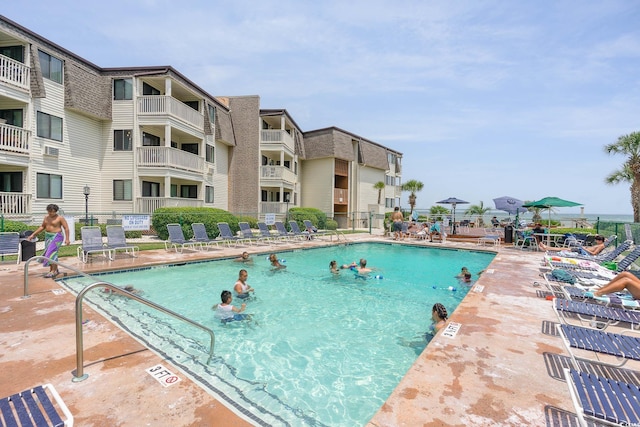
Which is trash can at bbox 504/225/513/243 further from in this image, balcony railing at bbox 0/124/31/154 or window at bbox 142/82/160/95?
balcony railing at bbox 0/124/31/154

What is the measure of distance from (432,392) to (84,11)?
13.1 m

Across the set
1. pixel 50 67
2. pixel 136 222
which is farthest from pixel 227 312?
pixel 50 67

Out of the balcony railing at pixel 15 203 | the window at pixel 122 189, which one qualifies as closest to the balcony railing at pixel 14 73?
the balcony railing at pixel 15 203

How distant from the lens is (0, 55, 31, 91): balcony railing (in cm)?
1417

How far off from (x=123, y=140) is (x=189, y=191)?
529 centimetres

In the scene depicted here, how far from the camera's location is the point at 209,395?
3010mm

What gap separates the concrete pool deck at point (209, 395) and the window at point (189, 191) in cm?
1794

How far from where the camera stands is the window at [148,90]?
65.2 ft

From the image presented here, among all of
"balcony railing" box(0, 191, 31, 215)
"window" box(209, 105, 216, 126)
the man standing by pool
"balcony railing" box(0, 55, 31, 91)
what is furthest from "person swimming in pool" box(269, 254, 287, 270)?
"window" box(209, 105, 216, 126)

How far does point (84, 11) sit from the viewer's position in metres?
9.69

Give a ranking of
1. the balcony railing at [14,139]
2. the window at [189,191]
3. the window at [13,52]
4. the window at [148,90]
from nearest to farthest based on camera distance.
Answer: the balcony railing at [14,139]
the window at [13,52]
the window at [148,90]
the window at [189,191]

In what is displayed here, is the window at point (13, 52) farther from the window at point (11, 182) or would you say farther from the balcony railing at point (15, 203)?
the balcony railing at point (15, 203)

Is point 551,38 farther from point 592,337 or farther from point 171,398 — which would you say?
point 171,398

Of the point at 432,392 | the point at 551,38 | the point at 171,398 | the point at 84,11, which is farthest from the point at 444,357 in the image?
the point at 84,11
